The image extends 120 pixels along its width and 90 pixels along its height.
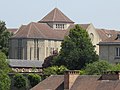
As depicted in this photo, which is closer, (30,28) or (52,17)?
(30,28)

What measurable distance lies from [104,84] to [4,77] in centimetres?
2846

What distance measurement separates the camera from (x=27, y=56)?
472 ft

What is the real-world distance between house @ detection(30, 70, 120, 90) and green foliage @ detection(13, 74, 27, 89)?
915 inches

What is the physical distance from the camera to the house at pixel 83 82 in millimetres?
68062

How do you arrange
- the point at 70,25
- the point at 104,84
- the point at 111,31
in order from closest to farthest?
the point at 104,84 < the point at 70,25 < the point at 111,31

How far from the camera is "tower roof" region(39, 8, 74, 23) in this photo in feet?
517

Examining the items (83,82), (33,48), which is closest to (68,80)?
(83,82)

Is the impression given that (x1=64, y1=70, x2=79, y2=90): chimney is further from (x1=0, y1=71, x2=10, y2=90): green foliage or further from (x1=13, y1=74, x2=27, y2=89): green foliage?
(x1=13, y1=74, x2=27, y2=89): green foliage

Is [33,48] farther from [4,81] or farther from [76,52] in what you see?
[4,81]

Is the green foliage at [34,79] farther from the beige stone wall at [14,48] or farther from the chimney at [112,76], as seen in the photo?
the beige stone wall at [14,48]

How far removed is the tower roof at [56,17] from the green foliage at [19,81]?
59.0 meters

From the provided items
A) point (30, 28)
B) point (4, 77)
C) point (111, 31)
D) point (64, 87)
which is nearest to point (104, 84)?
point (64, 87)

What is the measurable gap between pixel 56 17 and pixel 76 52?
150 ft

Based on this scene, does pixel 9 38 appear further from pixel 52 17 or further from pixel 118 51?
pixel 118 51
